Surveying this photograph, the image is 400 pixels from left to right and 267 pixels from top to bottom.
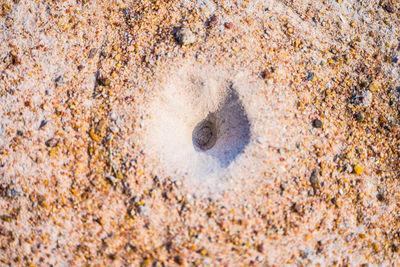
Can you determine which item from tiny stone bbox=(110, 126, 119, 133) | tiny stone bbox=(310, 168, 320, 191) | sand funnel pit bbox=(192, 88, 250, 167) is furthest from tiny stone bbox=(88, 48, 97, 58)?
tiny stone bbox=(310, 168, 320, 191)

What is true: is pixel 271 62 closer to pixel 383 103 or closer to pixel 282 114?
pixel 282 114

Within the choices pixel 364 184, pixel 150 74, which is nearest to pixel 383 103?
pixel 364 184

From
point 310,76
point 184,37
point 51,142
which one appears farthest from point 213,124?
point 51,142

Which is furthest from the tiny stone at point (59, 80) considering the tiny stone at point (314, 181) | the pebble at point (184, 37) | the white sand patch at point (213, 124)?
the tiny stone at point (314, 181)

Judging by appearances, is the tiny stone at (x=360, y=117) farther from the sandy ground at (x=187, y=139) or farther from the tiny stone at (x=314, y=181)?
the tiny stone at (x=314, y=181)

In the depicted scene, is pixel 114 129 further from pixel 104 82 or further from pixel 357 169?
pixel 357 169

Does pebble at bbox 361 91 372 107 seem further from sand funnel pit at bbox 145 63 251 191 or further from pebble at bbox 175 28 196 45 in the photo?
pebble at bbox 175 28 196 45
